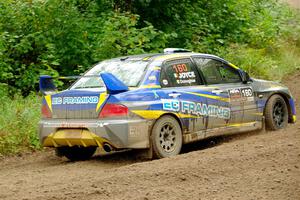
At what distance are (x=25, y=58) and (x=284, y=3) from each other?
58.4 ft

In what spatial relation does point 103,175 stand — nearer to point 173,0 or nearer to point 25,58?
point 25,58

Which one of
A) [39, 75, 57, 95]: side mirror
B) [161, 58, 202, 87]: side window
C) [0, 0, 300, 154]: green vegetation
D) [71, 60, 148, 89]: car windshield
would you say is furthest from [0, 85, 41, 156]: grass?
[161, 58, 202, 87]: side window

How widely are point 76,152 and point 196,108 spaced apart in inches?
77.6

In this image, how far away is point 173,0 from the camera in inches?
674

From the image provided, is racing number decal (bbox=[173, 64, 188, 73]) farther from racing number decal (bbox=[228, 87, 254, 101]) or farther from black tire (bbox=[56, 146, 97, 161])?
black tire (bbox=[56, 146, 97, 161])

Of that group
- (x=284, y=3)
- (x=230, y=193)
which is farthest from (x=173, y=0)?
(x=284, y=3)

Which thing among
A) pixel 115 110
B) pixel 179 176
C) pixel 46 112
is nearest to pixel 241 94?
pixel 115 110

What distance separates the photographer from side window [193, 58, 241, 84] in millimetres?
10742

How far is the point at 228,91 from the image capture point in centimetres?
1084

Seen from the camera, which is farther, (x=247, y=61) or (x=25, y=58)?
(x=247, y=61)

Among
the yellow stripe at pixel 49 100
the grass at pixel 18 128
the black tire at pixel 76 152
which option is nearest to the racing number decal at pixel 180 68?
the black tire at pixel 76 152

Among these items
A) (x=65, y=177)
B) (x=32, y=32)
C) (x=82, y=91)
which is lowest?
(x=65, y=177)

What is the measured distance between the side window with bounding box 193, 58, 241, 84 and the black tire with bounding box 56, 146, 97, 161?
2.15m

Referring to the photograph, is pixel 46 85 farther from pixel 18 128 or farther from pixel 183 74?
pixel 183 74
